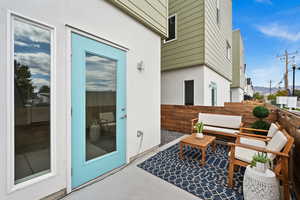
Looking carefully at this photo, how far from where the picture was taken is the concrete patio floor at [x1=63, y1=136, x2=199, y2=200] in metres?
1.79

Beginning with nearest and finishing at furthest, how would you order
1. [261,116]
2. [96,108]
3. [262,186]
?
[262,186] < [96,108] < [261,116]

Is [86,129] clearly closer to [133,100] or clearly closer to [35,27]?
[133,100]

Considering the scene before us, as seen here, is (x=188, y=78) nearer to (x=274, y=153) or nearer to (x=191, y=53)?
(x=191, y=53)

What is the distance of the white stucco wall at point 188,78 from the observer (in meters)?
5.11

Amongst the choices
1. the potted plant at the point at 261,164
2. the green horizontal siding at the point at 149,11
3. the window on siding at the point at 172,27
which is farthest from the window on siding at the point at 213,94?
the potted plant at the point at 261,164

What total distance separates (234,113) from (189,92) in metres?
1.91

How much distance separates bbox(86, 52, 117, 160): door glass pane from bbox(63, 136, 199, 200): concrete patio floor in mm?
456

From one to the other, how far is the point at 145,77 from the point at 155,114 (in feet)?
3.46

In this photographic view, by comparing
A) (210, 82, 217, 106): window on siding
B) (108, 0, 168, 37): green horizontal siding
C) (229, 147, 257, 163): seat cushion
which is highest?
(108, 0, 168, 37): green horizontal siding

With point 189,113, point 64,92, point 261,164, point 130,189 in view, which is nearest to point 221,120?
point 189,113

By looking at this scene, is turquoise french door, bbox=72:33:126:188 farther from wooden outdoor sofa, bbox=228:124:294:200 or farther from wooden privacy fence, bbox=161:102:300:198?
wooden privacy fence, bbox=161:102:300:198

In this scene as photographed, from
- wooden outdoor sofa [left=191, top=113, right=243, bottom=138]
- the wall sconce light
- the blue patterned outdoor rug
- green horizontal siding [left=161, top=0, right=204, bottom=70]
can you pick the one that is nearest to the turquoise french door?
the wall sconce light

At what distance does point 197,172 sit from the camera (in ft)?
7.75

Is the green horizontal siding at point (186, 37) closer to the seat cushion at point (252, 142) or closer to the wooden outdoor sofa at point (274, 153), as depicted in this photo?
the seat cushion at point (252, 142)
